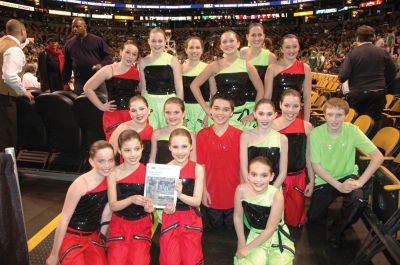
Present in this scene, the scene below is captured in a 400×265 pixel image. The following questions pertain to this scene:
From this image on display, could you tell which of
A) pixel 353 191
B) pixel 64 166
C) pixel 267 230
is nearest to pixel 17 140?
pixel 64 166

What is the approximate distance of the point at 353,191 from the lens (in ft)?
10.3

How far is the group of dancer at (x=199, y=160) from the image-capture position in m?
2.75

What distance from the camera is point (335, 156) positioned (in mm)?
3359

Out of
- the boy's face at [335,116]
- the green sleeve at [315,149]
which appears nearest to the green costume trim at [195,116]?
the green sleeve at [315,149]

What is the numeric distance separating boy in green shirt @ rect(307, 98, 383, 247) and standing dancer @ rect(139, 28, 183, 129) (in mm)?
A: 1705

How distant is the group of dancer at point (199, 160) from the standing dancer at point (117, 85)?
0.5 inches

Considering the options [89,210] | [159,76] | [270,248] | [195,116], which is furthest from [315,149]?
[89,210]

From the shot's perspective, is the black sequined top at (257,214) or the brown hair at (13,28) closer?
the black sequined top at (257,214)

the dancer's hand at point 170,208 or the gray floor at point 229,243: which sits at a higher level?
the dancer's hand at point 170,208

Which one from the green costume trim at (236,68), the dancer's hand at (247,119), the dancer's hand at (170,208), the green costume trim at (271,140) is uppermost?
the green costume trim at (236,68)

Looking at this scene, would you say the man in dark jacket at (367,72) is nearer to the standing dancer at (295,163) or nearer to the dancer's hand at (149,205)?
the standing dancer at (295,163)

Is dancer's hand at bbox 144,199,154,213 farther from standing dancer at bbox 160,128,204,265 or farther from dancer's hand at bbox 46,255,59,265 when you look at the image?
dancer's hand at bbox 46,255,59,265

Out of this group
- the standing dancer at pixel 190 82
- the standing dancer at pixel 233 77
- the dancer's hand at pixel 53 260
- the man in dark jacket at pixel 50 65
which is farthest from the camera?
the man in dark jacket at pixel 50 65

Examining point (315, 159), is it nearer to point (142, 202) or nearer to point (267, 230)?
point (267, 230)
